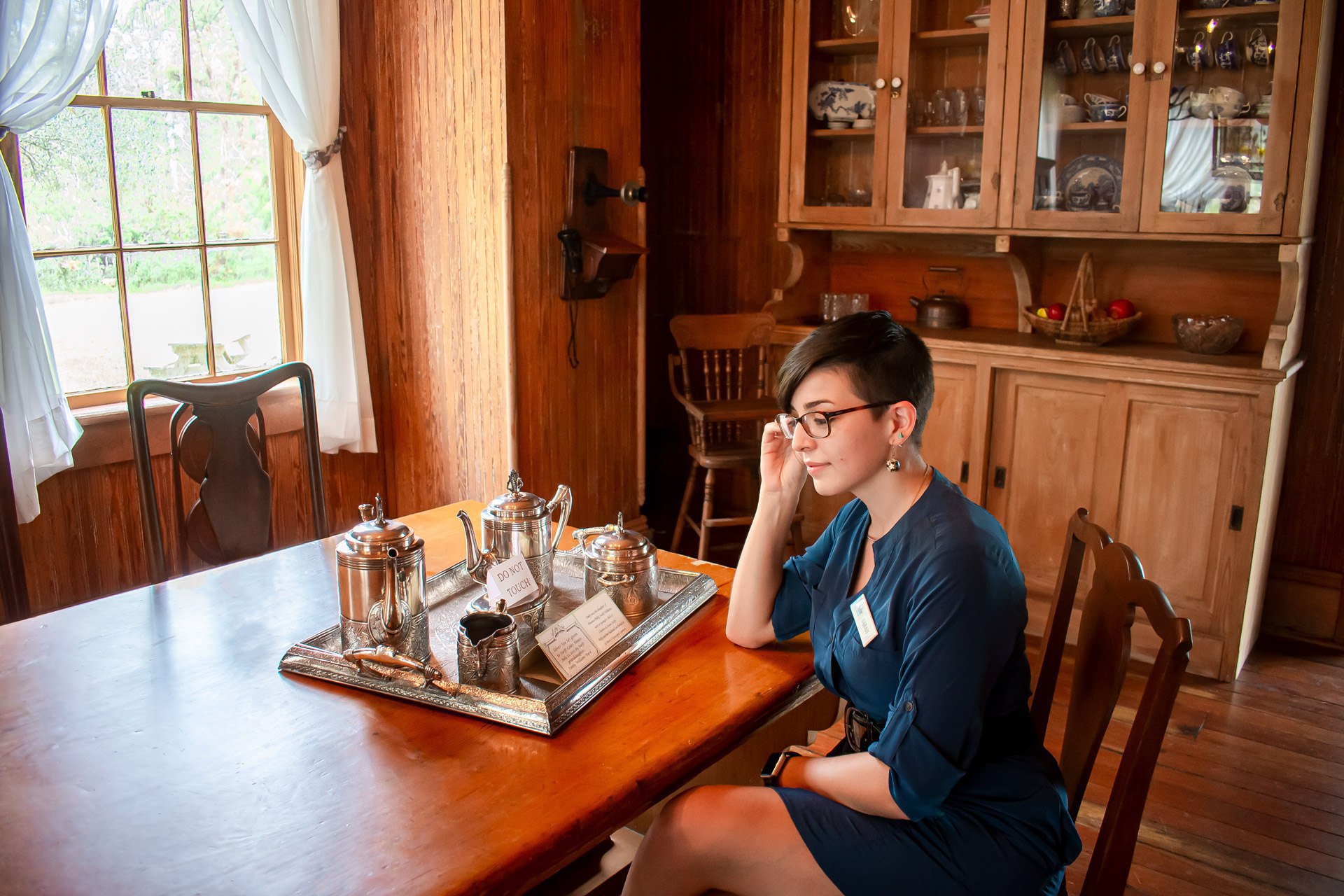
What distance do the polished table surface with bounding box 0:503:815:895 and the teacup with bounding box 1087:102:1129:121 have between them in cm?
234

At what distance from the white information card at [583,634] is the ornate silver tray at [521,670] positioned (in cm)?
1

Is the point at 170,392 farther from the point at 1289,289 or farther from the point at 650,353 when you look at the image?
the point at 1289,289

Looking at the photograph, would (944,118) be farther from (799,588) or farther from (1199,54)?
(799,588)

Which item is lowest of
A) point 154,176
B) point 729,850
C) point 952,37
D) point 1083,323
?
point 729,850

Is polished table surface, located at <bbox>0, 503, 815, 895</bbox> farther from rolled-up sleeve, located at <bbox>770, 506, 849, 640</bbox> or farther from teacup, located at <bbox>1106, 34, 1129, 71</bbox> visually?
teacup, located at <bbox>1106, 34, 1129, 71</bbox>

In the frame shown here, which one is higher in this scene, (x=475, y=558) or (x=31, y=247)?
(x=31, y=247)

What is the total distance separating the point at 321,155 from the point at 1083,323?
2.50 meters

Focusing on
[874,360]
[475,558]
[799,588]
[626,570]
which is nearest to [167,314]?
[475,558]

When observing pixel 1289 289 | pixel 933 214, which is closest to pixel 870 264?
pixel 933 214

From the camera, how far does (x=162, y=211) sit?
312cm

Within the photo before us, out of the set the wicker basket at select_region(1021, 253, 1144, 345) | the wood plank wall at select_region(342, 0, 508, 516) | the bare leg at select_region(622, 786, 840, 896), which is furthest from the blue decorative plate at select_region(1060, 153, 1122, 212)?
the bare leg at select_region(622, 786, 840, 896)

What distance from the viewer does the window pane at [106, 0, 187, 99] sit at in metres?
2.96

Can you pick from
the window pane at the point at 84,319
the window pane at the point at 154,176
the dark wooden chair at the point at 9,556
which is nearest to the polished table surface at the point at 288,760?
the dark wooden chair at the point at 9,556

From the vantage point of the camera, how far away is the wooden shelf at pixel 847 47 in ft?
11.9
